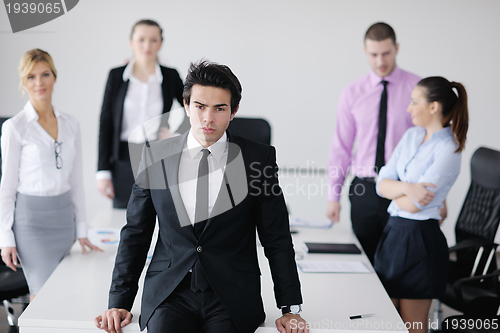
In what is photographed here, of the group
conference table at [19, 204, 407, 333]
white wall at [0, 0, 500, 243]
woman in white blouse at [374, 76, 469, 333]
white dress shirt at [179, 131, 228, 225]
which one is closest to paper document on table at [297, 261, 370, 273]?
conference table at [19, 204, 407, 333]

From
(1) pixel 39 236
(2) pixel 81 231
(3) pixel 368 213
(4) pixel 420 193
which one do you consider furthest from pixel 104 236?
(4) pixel 420 193

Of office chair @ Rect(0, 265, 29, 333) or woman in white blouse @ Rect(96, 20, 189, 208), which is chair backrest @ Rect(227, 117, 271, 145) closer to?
woman in white blouse @ Rect(96, 20, 189, 208)

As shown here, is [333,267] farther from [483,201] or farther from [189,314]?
[483,201]

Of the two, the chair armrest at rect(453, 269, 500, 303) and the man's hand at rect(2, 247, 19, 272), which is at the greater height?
the man's hand at rect(2, 247, 19, 272)

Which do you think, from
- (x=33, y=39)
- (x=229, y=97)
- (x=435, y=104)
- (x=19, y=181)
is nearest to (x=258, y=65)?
(x=33, y=39)

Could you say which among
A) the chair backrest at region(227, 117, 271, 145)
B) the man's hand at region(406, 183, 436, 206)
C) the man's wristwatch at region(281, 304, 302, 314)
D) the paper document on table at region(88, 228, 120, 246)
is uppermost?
the chair backrest at region(227, 117, 271, 145)

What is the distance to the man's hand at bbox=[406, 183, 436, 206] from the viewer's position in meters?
2.11

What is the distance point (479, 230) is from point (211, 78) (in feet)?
6.91

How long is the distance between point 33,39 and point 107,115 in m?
2.03

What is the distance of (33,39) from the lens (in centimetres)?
443

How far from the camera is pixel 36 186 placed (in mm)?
2184

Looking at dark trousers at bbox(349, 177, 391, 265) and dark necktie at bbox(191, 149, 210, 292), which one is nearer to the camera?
dark necktie at bbox(191, 149, 210, 292)

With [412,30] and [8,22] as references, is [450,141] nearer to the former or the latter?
[412,30]

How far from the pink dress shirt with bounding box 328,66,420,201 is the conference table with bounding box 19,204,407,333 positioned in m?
0.69
